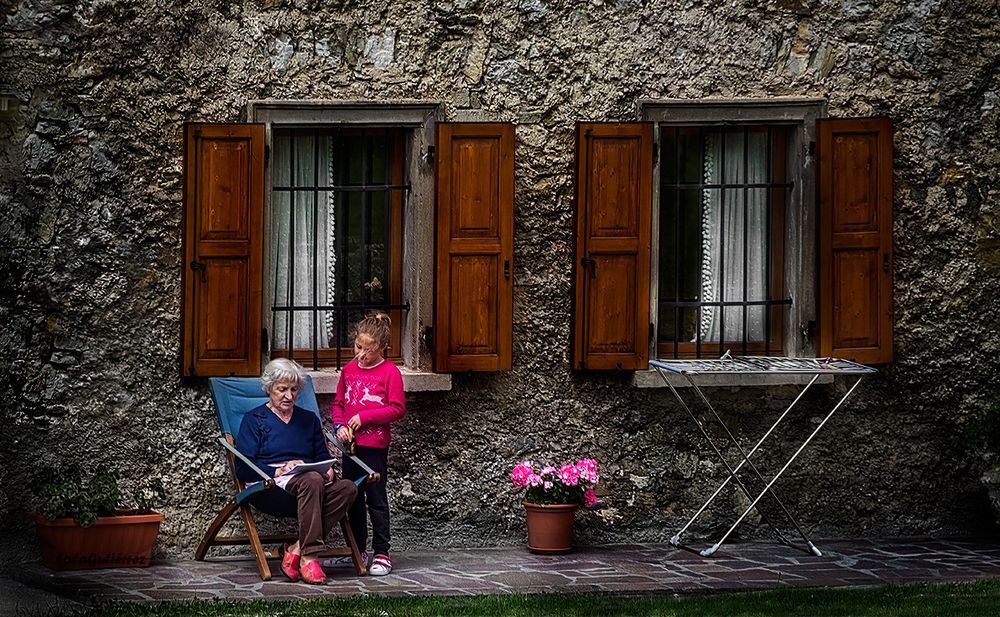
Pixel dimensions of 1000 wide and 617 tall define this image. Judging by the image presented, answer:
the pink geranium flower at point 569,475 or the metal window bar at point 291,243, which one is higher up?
the metal window bar at point 291,243

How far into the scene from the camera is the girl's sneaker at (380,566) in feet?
24.1

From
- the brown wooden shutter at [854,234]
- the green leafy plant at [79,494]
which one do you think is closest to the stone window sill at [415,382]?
the green leafy plant at [79,494]

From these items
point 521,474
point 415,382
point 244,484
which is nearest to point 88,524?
point 244,484

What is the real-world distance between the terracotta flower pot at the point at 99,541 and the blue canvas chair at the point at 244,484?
0.31m

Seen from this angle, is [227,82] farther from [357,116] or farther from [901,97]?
[901,97]

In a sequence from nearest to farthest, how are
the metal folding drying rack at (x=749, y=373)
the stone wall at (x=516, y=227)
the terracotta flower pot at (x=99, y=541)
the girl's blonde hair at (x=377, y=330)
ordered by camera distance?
the terracotta flower pot at (x=99, y=541) < the girl's blonde hair at (x=377, y=330) < the stone wall at (x=516, y=227) < the metal folding drying rack at (x=749, y=373)

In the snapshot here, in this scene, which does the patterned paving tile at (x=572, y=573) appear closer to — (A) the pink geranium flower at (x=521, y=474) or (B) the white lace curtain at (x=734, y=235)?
(A) the pink geranium flower at (x=521, y=474)

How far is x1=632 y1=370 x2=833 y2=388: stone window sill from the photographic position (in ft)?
26.9

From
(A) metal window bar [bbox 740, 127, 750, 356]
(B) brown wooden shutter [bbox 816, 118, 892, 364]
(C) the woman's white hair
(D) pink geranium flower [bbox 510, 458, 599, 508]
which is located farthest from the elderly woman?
(B) brown wooden shutter [bbox 816, 118, 892, 364]

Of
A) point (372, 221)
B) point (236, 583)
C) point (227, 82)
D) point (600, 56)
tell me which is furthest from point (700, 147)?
point (236, 583)

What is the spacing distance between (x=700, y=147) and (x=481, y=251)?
59.3 inches

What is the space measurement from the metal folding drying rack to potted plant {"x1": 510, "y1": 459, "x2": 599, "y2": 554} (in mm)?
641

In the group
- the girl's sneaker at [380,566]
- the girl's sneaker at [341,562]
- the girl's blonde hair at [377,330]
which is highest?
the girl's blonde hair at [377,330]

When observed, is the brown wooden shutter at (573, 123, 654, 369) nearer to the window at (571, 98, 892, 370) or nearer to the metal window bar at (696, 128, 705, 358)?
the window at (571, 98, 892, 370)
